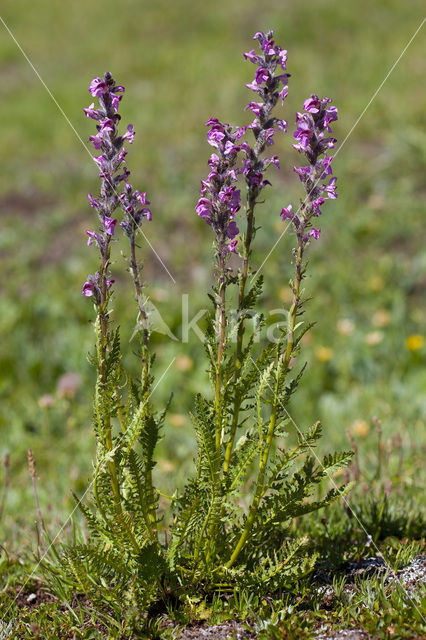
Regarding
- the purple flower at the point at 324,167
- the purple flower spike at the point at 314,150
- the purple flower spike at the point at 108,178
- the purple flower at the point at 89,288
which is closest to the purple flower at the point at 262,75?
the purple flower spike at the point at 314,150

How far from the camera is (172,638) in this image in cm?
205

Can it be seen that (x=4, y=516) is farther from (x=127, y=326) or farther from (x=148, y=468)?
(x=127, y=326)

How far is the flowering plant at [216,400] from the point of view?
1.92m

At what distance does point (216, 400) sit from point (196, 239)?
17.6 ft

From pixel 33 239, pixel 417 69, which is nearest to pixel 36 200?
pixel 33 239

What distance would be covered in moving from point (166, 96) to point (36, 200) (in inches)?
183

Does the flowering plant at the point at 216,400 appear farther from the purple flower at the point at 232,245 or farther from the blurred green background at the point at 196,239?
the blurred green background at the point at 196,239

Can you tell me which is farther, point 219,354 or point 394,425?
point 394,425

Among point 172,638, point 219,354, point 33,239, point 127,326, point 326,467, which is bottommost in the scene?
point 172,638

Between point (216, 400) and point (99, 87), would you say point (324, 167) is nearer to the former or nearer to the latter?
point (99, 87)

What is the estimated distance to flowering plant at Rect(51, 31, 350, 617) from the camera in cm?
192

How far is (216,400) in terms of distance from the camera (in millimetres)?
2082

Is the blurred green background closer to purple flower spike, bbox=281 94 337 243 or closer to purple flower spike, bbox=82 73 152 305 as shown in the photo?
purple flower spike, bbox=82 73 152 305

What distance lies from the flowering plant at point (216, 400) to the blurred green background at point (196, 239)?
1136 mm
